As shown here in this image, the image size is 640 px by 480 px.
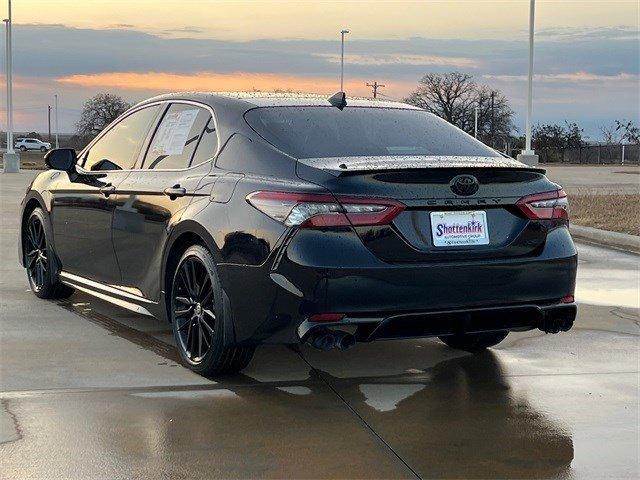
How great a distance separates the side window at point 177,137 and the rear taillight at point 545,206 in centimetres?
203

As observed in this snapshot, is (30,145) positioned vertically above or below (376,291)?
below

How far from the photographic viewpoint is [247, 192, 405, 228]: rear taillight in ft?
17.3

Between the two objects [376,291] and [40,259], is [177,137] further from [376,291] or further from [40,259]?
[40,259]

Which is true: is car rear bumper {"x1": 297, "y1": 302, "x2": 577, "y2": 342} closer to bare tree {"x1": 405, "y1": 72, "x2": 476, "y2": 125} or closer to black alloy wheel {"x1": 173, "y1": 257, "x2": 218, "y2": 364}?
black alloy wheel {"x1": 173, "y1": 257, "x2": 218, "y2": 364}

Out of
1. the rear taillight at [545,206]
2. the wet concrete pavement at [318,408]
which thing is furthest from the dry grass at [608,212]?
the rear taillight at [545,206]

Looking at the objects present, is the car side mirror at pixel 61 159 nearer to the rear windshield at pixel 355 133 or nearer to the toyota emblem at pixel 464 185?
the rear windshield at pixel 355 133

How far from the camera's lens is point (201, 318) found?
6035mm

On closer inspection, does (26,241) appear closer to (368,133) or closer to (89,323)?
(89,323)

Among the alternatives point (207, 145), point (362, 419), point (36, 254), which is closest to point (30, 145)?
point (36, 254)

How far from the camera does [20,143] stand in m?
90.9

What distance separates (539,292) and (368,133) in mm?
1396

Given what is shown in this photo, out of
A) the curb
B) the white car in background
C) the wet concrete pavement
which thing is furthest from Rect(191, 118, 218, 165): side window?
the white car in background

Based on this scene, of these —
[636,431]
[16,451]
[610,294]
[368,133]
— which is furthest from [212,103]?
[610,294]

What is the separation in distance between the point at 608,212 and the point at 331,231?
1273cm
